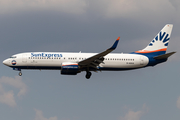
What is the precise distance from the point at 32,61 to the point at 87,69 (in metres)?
10.3

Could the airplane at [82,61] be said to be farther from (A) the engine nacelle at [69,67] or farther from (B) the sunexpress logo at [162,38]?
(B) the sunexpress logo at [162,38]

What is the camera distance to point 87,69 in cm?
6694

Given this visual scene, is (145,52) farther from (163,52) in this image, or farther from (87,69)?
(87,69)

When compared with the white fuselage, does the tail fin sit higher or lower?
higher

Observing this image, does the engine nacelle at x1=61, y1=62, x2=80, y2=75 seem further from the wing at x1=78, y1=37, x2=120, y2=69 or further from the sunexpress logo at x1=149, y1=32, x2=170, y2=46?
the sunexpress logo at x1=149, y1=32, x2=170, y2=46

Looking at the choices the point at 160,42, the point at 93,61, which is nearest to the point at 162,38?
the point at 160,42

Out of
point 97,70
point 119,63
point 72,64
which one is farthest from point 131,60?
point 72,64

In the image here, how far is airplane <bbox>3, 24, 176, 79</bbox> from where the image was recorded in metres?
65.0

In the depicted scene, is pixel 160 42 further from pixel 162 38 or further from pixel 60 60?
pixel 60 60

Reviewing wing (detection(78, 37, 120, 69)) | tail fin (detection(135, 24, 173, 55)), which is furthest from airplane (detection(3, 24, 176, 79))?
tail fin (detection(135, 24, 173, 55))

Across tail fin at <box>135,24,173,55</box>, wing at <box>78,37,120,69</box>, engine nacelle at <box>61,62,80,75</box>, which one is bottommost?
engine nacelle at <box>61,62,80,75</box>

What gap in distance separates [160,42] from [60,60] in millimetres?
21422

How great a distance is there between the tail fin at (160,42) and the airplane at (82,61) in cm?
79

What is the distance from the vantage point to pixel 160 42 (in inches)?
2876
